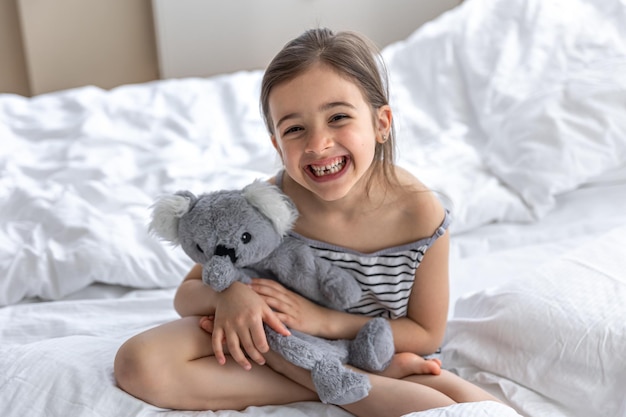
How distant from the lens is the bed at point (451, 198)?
1.05m

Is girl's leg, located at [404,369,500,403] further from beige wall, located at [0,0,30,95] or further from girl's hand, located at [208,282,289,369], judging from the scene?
beige wall, located at [0,0,30,95]

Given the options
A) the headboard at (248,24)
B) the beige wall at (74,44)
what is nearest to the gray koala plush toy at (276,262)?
the headboard at (248,24)

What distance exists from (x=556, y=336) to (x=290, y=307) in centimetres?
37

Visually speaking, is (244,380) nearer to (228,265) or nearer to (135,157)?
(228,265)

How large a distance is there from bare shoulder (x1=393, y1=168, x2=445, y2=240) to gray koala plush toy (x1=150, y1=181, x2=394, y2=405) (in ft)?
0.39

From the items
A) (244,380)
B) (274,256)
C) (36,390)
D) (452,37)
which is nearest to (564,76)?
(452,37)

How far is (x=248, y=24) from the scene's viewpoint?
266 centimetres

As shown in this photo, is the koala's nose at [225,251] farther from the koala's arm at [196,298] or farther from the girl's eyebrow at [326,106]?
the girl's eyebrow at [326,106]

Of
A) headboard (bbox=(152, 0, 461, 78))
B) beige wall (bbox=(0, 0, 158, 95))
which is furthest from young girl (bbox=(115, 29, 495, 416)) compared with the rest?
beige wall (bbox=(0, 0, 158, 95))

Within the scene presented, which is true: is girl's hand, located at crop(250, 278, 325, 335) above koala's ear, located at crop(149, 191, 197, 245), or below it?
below

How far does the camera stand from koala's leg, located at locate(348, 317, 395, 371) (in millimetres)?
1080

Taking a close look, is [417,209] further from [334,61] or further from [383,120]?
[334,61]

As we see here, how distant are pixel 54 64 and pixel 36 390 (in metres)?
1.99

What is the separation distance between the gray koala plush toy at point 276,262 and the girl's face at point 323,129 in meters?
0.07
